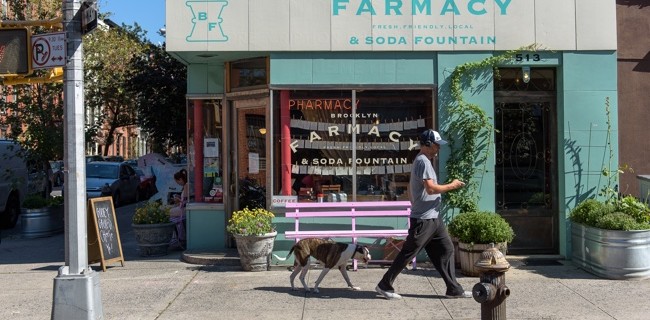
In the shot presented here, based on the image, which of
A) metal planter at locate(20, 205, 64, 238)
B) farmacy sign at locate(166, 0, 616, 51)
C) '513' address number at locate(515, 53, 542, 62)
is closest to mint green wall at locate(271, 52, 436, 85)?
farmacy sign at locate(166, 0, 616, 51)

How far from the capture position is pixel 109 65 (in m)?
24.3

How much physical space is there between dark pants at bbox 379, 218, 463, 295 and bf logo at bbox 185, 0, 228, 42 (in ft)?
13.3

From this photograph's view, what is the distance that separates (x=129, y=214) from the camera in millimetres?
19984

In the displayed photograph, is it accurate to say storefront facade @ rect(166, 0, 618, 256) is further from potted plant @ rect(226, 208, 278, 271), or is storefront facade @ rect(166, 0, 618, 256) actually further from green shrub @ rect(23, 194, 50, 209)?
green shrub @ rect(23, 194, 50, 209)

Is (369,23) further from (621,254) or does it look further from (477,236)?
(621,254)

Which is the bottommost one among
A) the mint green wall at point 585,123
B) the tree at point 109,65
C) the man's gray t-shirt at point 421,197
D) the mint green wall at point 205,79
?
the man's gray t-shirt at point 421,197

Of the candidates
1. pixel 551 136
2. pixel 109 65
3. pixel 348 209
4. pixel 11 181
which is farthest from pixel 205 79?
pixel 109 65

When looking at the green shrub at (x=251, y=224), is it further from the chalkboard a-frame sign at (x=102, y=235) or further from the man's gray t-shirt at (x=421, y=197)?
the man's gray t-shirt at (x=421, y=197)

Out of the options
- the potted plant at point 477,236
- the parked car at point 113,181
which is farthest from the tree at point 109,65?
the potted plant at point 477,236

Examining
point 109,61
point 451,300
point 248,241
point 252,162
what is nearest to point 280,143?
point 252,162

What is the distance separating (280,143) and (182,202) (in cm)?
275

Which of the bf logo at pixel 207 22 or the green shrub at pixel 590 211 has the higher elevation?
the bf logo at pixel 207 22

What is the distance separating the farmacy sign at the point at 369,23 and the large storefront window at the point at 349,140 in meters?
0.73

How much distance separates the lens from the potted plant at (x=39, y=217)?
14.3m
